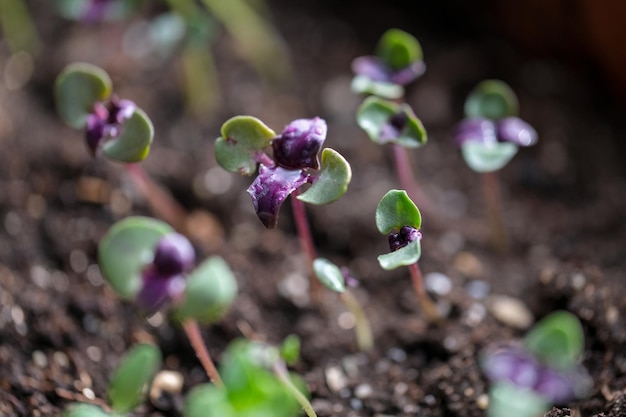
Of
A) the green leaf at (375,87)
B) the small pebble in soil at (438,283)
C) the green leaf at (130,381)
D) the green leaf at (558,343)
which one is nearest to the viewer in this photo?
the green leaf at (130,381)

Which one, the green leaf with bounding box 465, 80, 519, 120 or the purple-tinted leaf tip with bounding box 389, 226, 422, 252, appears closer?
the purple-tinted leaf tip with bounding box 389, 226, 422, 252

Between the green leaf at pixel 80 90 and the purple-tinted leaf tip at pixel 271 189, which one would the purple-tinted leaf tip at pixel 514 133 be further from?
the green leaf at pixel 80 90

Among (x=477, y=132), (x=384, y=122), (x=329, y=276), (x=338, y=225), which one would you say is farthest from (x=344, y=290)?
(x=338, y=225)

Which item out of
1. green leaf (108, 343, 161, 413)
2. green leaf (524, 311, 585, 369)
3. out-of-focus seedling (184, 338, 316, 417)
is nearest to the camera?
out-of-focus seedling (184, 338, 316, 417)

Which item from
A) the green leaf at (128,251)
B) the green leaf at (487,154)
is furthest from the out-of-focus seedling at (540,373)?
the green leaf at (128,251)

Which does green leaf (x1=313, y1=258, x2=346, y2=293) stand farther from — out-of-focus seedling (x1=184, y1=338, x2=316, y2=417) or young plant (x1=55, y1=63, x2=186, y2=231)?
young plant (x1=55, y1=63, x2=186, y2=231)

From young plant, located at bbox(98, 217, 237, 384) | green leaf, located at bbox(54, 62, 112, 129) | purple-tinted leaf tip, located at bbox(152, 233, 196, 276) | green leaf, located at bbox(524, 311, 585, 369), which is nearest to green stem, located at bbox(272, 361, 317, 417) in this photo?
young plant, located at bbox(98, 217, 237, 384)

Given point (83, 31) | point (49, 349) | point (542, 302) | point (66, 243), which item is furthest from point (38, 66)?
point (542, 302)
